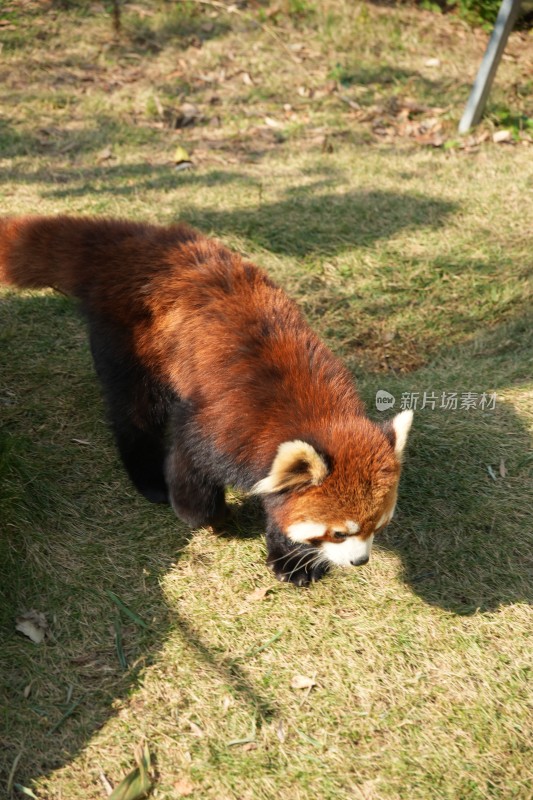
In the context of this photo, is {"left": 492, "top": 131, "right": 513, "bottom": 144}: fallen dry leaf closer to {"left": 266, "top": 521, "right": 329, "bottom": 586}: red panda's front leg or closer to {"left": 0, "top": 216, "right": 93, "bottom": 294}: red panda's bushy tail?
{"left": 0, "top": 216, "right": 93, "bottom": 294}: red panda's bushy tail

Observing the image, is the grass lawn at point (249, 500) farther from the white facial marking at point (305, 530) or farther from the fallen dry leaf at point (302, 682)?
the white facial marking at point (305, 530)

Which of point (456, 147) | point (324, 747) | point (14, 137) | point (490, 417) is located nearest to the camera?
point (324, 747)

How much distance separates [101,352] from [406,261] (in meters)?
2.61

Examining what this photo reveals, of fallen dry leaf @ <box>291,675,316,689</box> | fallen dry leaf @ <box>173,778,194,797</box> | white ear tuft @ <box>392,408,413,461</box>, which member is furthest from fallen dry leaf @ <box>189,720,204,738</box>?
white ear tuft @ <box>392,408,413,461</box>

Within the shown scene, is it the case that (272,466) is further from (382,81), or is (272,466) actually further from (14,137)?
(382,81)

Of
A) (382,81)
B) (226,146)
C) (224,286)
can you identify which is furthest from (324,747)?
(382,81)

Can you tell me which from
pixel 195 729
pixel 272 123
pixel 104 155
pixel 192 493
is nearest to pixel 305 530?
pixel 192 493

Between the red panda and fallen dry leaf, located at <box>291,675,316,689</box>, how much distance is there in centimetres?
43

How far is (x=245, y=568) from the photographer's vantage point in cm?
328

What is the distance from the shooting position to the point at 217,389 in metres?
3.07

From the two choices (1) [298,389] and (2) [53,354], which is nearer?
(1) [298,389]

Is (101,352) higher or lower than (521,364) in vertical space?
higher

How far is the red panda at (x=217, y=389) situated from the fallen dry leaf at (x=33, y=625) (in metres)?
0.70

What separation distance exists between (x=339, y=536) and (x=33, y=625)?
46.7 inches
